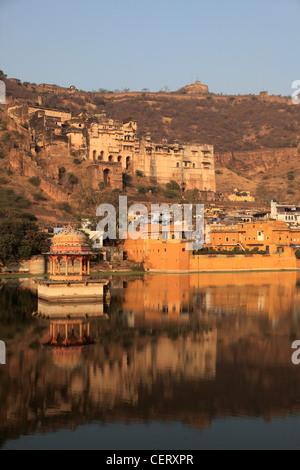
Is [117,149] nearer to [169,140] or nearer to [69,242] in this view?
[169,140]

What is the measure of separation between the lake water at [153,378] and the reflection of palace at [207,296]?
0.16m

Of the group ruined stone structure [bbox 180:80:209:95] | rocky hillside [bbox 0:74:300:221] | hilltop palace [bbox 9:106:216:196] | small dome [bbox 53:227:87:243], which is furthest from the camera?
ruined stone structure [bbox 180:80:209:95]

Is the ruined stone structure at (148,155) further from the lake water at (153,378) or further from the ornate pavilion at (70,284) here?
the lake water at (153,378)

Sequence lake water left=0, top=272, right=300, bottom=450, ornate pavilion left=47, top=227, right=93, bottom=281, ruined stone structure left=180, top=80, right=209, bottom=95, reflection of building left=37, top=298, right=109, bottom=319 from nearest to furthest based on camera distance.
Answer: lake water left=0, top=272, right=300, bottom=450
reflection of building left=37, top=298, right=109, bottom=319
ornate pavilion left=47, top=227, right=93, bottom=281
ruined stone structure left=180, top=80, right=209, bottom=95

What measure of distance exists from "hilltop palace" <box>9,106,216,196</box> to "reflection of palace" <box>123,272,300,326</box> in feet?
73.8

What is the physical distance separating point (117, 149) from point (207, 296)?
111 ft

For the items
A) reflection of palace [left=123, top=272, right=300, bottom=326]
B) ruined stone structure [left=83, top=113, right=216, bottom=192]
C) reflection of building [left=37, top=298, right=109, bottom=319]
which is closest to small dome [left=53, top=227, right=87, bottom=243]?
reflection of building [left=37, top=298, right=109, bottom=319]

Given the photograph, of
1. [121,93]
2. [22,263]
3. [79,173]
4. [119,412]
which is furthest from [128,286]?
[121,93]

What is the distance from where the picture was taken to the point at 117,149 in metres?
61.4

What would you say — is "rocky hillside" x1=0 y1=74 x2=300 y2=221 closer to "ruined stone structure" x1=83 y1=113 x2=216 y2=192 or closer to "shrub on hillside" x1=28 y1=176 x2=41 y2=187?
"shrub on hillside" x1=28 y1=176 x2=41 y2=187

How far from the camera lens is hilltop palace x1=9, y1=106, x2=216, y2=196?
196 feet

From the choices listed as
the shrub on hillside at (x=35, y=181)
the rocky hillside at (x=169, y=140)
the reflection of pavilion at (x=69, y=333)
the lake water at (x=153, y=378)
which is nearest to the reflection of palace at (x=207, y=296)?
the lake water at (x=153, y=378)

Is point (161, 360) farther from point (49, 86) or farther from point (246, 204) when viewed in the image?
point (49, 86)

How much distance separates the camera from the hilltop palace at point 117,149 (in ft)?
196
